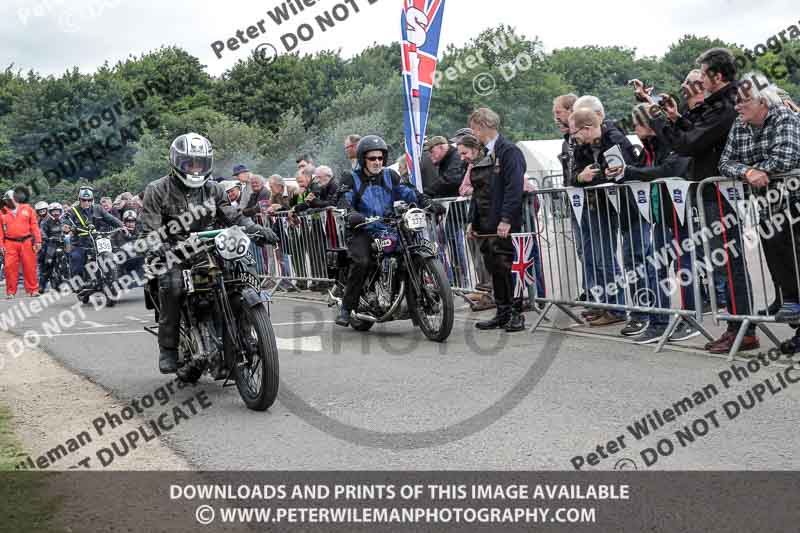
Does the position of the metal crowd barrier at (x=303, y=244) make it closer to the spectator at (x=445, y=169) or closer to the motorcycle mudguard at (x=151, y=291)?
the spectator at (x=445, y=169)

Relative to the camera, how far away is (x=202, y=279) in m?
6.98

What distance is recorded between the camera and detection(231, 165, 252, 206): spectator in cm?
1819

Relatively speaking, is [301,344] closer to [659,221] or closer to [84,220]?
[659,221]

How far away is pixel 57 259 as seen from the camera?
23828mm

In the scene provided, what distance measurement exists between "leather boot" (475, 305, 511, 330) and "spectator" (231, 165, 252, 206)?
29.3 ft

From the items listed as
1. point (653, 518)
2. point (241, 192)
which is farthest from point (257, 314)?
point (241, 192)

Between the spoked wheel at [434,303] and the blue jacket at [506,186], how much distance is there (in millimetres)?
967

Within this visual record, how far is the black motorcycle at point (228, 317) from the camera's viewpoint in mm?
6424

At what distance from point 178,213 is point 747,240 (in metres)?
4.33

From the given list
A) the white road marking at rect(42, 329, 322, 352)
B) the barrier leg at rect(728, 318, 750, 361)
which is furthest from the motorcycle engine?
the barrier leg at rect(728, 318, 750, 361)

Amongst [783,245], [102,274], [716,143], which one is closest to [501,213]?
[716,143]

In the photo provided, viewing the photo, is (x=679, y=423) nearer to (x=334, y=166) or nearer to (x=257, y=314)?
(x=257, y=314)

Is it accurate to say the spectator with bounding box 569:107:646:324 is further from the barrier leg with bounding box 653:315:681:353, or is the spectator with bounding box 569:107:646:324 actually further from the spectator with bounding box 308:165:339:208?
the spectator with bounding box 308:165:339:208

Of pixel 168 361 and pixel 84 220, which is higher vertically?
pixel 84 220
